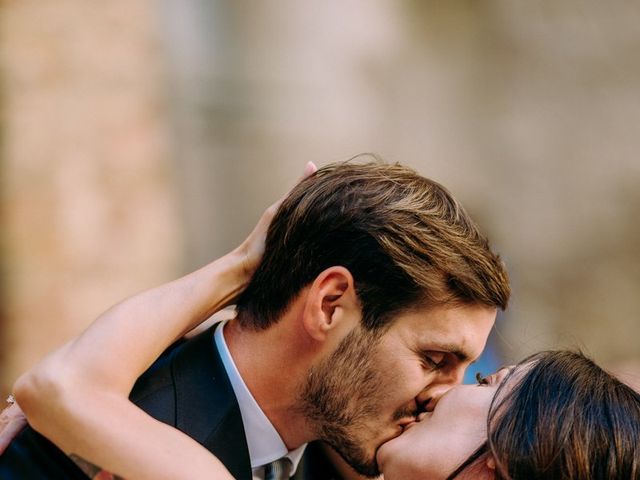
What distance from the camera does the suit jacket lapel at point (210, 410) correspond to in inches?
95.0

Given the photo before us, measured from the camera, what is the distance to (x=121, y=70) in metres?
4.98

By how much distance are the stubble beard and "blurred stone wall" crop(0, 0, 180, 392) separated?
8.02 feet

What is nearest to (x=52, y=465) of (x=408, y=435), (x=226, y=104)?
(x=408, y=435)

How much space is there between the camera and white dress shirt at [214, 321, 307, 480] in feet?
8.57

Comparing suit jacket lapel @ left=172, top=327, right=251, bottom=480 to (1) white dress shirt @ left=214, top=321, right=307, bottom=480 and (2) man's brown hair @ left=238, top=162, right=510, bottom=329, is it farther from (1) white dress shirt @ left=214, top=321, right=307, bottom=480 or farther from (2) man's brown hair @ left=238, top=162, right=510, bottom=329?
(2) man's brown hair @ left=238, top=162, right=510, bottom=329

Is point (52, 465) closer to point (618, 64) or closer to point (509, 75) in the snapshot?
point (509, 75)

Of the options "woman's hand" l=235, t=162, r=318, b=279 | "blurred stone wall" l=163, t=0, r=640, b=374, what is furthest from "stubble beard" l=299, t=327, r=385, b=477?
"blurred stone wall" l=163, t=0, r=640, b=374

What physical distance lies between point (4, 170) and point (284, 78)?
1782 mm

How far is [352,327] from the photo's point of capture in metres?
2.59

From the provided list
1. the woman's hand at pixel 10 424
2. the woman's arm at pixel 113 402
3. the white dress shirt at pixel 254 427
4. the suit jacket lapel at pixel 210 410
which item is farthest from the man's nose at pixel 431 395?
the woman's hand at pixel 10 424

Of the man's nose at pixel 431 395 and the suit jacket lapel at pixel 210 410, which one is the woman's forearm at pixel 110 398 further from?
the man's nose at pixel 431 395

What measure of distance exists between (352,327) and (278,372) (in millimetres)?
242

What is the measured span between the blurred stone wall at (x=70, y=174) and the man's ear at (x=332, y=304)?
8.13 ft

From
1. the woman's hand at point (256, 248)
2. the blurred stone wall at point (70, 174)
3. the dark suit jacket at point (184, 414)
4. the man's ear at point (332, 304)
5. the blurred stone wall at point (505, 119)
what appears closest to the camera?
the dark suit jacket at point (184, 414)
